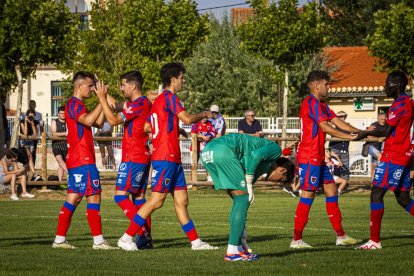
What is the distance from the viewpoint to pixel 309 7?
36.8 meters

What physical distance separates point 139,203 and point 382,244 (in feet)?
10.4

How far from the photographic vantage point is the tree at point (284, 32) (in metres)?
35.6

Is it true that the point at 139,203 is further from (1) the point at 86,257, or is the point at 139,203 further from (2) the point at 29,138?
(2) the point at 29,138

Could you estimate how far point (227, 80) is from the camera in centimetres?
5512

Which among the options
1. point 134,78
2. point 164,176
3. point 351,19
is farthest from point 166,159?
point 351,19

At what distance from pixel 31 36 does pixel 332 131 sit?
18.3 metres

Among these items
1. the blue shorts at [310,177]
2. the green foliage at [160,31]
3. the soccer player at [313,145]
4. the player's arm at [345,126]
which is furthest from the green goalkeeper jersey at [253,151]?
the green foliage at [160,31]

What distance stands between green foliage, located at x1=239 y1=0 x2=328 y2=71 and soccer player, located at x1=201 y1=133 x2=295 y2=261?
24.4 meters

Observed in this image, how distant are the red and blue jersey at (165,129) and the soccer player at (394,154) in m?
2.52

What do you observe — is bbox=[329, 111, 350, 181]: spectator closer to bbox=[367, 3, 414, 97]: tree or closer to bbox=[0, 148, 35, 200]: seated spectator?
bbox=[367, 3, 414, 97]: tree

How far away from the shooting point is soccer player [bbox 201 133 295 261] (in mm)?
11164

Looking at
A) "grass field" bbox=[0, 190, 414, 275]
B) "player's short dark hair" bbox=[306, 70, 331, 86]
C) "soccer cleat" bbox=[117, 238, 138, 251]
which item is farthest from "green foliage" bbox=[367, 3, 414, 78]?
"soccer cleat" bbox=[117, 238, 138, 251]

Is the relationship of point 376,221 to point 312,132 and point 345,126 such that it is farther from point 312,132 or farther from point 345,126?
point 312,132

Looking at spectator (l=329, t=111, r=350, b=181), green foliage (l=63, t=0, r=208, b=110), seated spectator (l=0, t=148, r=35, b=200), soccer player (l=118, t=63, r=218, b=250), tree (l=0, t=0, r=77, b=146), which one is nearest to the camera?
soccer player (l=118, t=63, r=218, b=250)
